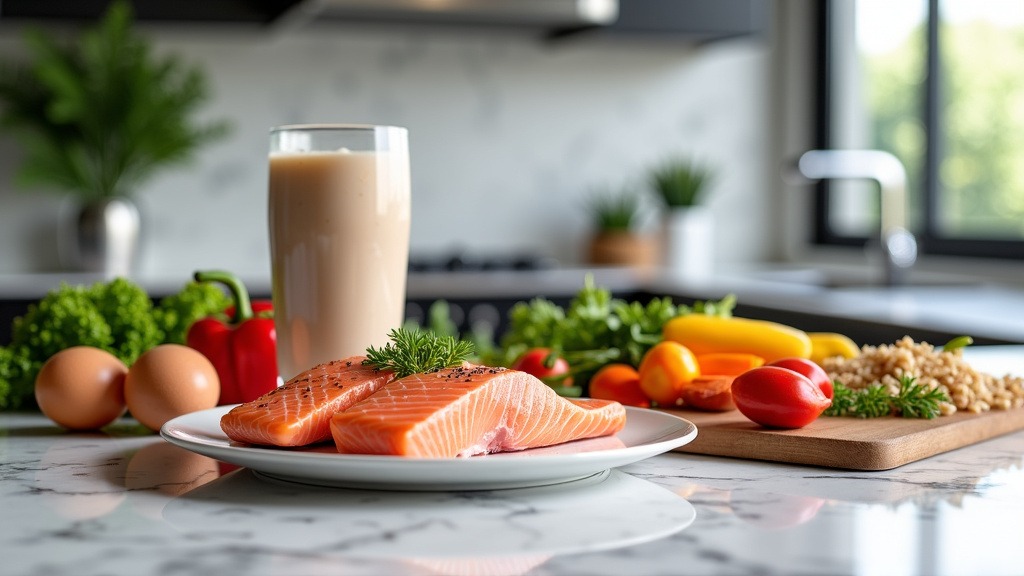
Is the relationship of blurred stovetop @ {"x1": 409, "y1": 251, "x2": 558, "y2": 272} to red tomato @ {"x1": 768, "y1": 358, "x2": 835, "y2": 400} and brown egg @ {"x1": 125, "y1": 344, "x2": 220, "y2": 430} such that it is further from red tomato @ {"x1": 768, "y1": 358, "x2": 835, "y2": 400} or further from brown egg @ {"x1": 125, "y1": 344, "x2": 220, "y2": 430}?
red tomato @ {"x1": 768, "y1": 358, "x2": 835, "y2": 400}

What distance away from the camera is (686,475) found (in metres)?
0.99

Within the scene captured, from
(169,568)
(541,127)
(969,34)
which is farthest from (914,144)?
(169,568)

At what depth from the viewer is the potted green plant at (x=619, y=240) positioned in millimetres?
4359

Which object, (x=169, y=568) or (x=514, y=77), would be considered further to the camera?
(x=514, y=77)

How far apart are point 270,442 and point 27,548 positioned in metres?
0.21

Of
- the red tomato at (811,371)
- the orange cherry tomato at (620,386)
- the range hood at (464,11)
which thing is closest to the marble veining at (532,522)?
the red tomato at (811,371)

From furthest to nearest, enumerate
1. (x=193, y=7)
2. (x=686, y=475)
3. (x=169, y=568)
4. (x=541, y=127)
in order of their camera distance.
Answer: (x=541, y=127) < (x=193, y=7) < (x=686, y=475) < (x=169, y=568)

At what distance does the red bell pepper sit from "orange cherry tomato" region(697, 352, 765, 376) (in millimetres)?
473

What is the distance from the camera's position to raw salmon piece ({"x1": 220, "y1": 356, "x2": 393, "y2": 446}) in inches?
35.9

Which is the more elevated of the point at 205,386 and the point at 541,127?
the point at 541,127

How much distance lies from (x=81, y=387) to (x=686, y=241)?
333 centimetres

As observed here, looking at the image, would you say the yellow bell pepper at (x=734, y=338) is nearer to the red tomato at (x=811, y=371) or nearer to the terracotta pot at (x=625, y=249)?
the red tomato at (x=811, y=371)

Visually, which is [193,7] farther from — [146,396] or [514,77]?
[146,396]

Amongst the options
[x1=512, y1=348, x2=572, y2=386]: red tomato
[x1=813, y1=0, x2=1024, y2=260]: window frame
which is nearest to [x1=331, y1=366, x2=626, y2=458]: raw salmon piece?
[x1=512, y1=348, x2=572, y2=386]: red tomato
